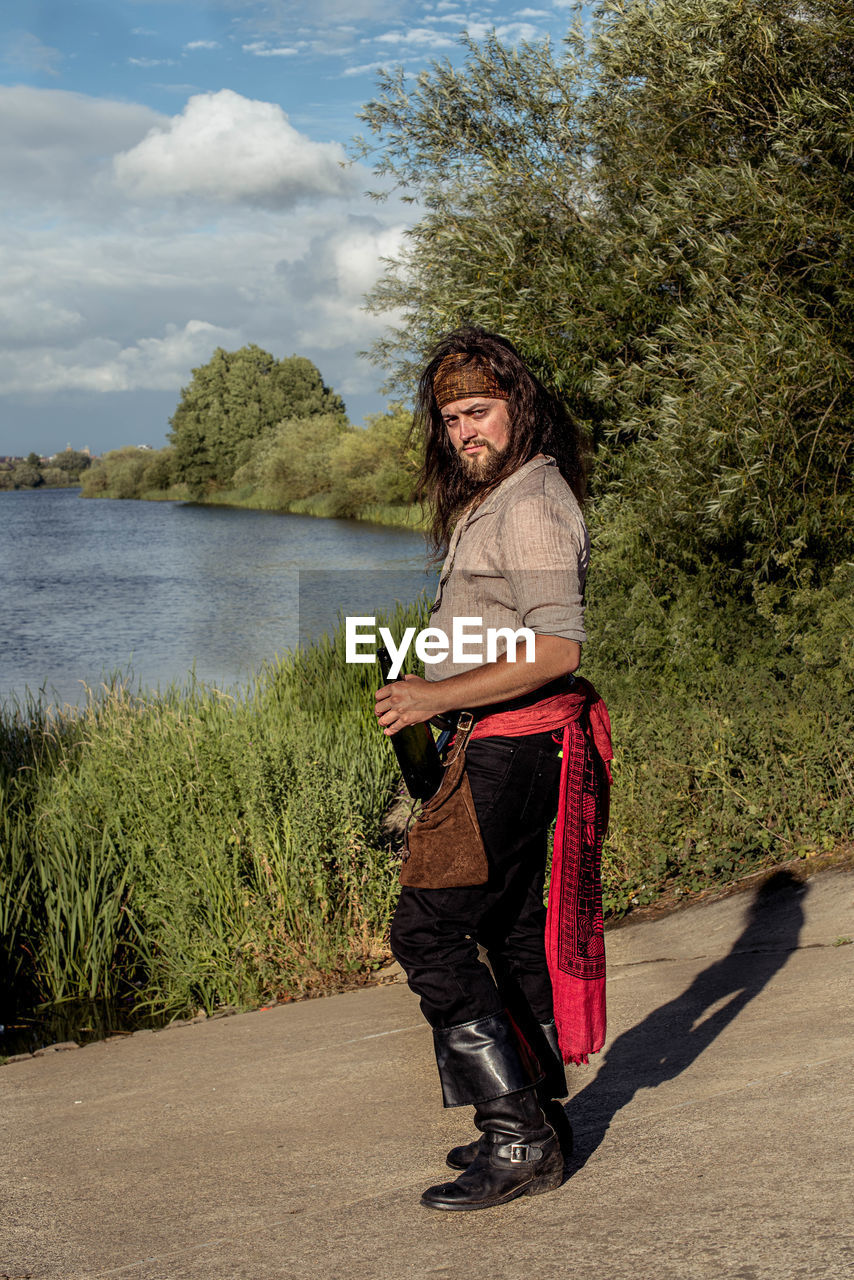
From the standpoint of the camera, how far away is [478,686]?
101 inches

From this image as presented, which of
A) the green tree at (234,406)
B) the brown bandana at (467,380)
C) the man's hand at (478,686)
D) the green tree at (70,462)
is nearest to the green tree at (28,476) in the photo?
the green tree at (70,462)

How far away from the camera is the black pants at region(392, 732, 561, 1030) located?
8.66ft

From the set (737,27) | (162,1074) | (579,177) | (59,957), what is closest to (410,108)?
(579,177)

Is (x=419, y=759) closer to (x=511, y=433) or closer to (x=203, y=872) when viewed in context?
(x=511, y=433)

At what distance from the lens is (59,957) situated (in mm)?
6387

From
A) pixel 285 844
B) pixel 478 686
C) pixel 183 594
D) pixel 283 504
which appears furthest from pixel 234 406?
pixel 478 686

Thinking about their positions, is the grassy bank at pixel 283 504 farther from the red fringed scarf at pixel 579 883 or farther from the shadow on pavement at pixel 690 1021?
the red fringed scarf at pixel 579 883

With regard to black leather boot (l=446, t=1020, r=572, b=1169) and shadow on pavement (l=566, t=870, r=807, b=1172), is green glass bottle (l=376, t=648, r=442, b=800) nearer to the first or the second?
black leather boot (l=446, t=1020, r=572, b=1169)

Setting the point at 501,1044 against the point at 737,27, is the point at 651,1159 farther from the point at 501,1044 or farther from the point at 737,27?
the point at 737,27

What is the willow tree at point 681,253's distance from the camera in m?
7.64

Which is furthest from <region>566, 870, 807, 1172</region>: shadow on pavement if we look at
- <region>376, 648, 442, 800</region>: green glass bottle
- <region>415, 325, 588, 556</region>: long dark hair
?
<region>415, 325, 588, 556</region>: long dark hair

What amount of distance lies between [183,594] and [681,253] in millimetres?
24349

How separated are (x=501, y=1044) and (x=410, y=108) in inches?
374

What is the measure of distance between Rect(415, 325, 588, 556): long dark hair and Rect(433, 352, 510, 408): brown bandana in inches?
0.5
